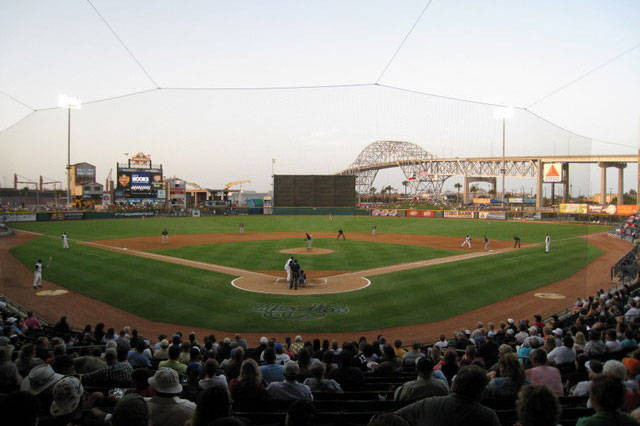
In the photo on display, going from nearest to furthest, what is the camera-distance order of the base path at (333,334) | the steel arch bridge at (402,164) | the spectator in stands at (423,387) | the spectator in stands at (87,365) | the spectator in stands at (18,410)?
the spectator in stands at (18,410), the spectator in stands at (423,387), the spectator in stands at (87,365), the base path at (333,334), the steel arch bridge at (402,164)

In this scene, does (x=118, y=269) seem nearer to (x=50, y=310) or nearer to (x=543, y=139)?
(x=50, y=310)

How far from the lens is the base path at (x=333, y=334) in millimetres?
13656

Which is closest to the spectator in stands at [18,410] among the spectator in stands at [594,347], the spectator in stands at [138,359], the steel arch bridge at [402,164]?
the spectator in stands at [138,359]

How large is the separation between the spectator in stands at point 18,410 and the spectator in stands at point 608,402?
372 cm

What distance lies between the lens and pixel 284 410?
176 inches

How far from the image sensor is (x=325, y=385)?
218 inches

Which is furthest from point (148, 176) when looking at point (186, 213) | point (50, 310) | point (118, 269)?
point (50, 310)

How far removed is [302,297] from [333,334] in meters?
4.42

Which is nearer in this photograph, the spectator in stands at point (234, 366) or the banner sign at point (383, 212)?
the spectator in stands at point (234, 366)

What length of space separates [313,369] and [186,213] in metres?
78.6

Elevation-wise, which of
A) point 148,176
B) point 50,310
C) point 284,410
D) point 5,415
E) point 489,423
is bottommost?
point 50,310

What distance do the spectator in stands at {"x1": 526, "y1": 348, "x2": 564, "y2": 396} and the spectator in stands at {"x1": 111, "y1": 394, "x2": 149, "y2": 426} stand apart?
4.74 meters

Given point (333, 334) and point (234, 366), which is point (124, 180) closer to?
point (333, 334)

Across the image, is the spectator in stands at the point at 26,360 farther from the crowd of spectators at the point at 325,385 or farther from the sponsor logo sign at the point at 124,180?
the sponsor logo sign at the point at 124,180
